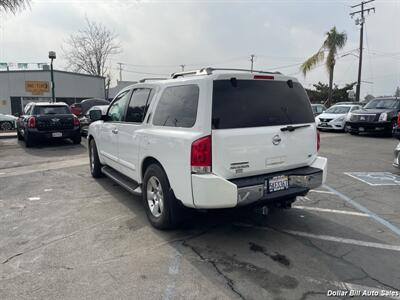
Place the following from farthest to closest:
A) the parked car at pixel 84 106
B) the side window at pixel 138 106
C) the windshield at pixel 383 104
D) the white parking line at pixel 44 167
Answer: the parked car at pixel 84 106, the windshield at pixel 383 104, the white parking line at pixel 44 167, the side window at pixel 138 106

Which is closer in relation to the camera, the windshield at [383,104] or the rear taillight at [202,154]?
the rear taillight at [202,154]

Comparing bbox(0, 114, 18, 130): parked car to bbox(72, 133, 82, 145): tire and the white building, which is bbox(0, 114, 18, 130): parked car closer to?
bbox(72, 133, 82, 145): tire

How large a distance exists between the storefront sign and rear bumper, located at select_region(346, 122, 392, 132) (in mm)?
29285

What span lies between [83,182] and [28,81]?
102ft

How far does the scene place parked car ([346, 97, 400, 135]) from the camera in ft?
48.4

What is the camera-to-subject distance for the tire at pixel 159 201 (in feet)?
13.1

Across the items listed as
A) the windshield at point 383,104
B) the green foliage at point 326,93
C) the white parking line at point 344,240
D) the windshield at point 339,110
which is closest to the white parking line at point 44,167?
the white parking line at point 344,240

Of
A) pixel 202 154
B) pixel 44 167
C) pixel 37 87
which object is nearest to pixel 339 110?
pixel 44 167

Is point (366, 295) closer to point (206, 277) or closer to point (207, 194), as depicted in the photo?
point (206, 277)

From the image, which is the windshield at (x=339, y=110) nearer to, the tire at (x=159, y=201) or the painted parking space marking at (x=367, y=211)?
the painted parking space marking at (x=367, y=211)

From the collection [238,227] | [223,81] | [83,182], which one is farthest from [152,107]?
[83,182]

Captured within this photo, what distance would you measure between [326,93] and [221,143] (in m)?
47.8

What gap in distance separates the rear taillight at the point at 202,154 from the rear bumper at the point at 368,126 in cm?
1367

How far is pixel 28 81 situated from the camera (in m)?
33.3
